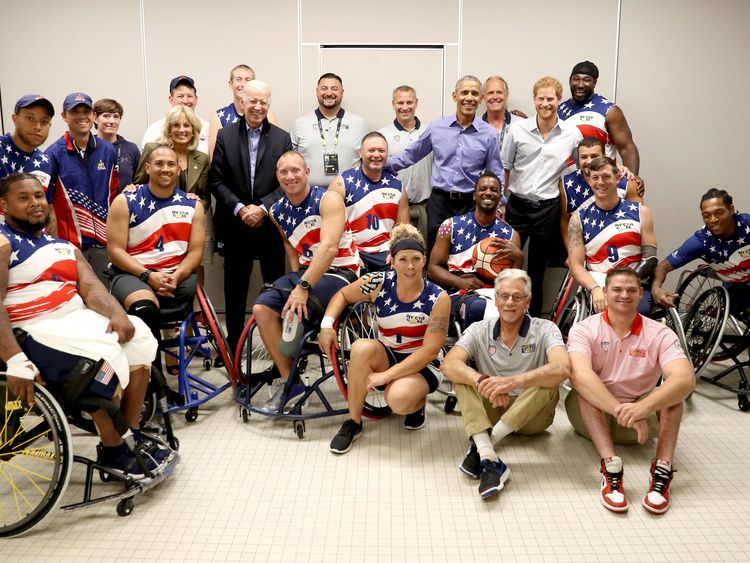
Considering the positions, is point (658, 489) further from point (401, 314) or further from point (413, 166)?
point (413, 166)

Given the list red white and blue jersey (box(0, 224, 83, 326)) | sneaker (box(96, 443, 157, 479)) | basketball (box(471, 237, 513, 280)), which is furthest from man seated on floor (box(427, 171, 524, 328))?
red white and blue jersey (box(0, 224, 83, 326))

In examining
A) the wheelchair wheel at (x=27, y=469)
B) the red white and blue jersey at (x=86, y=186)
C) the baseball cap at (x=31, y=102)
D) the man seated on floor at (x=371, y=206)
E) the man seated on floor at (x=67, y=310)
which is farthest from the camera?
the man seated on floor at (x=371, y=206)

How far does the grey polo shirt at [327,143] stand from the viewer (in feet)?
15.7

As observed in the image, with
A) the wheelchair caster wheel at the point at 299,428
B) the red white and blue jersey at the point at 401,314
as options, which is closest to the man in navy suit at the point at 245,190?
the wheelchair caster wheel at the point at 299,428

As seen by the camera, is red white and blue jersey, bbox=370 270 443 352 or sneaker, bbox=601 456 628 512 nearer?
sneaker, bbox=601 456 628 512

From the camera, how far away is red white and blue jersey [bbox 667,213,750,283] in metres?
3.56

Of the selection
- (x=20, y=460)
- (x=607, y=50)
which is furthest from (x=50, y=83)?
(x=607, y=50)

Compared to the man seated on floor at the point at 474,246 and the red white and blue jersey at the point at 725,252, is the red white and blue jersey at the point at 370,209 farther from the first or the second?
the red white and blue jersey at the point at 725,252

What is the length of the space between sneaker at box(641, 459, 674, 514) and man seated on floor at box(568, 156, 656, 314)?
1.18 meters

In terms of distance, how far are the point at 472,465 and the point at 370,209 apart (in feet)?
5.43

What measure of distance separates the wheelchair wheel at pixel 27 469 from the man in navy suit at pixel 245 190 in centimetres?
148

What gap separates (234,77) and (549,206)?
7.46 feet

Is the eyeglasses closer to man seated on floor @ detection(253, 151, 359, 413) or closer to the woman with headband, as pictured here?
the woman with headband

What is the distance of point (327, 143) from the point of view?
15.7 ft
